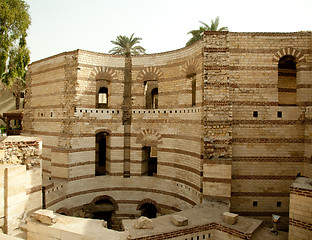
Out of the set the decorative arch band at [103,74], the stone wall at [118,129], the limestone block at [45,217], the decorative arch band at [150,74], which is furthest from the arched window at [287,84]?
the limestone block at [45,217]

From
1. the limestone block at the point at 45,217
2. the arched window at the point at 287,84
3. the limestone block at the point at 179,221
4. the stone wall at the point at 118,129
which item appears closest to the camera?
the limestone block at the point at 179,221

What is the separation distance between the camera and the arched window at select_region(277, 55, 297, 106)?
1074cm

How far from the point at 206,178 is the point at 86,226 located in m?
4.87

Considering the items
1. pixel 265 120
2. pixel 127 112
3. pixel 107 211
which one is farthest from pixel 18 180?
pixel 265 120

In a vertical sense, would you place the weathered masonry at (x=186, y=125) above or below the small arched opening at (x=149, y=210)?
above

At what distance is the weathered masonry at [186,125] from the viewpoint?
9.52 meters

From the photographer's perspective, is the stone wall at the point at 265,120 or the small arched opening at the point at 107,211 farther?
the small arched opening at the point at 107,211

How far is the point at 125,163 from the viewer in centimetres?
1313

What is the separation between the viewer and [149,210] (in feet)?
43.8

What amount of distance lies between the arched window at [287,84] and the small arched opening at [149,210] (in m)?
8.91

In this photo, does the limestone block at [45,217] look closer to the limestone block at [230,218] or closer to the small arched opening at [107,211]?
the small arched opening at [107,211]

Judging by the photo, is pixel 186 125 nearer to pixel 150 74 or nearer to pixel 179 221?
pixel 150 74

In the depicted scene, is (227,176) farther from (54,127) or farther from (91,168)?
(54,127)

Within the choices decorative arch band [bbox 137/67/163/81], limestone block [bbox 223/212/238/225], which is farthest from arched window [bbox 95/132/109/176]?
limestone block [bbox 223/212/238/225]
